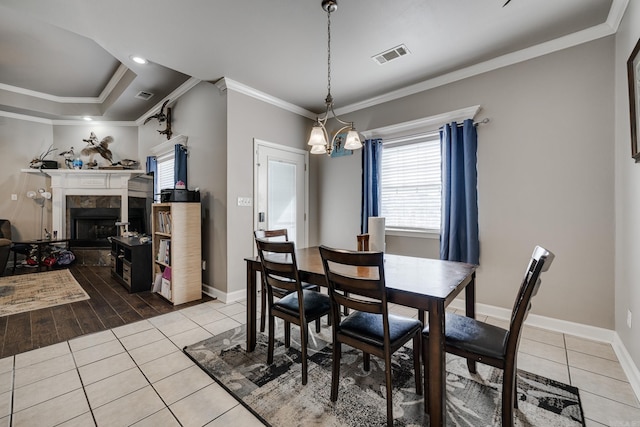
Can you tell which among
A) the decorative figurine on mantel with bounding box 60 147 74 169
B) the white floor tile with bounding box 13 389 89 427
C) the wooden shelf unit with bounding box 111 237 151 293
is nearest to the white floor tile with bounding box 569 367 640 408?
the white floor tile with bounding box 13 389 89 427

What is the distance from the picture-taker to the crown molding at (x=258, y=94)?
3.39m

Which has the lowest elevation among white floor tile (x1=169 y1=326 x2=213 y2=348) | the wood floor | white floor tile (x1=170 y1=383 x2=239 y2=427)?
white floor tile (x1=170 y1=383 x2=239 y2=427)

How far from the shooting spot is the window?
3.37 m

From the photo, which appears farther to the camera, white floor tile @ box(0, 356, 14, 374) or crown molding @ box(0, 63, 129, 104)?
crown molding @ box(0, 63, 129, 104)

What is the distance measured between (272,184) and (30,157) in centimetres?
545

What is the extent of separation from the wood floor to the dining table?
5.52ft

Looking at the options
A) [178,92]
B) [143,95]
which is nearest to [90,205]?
[143,95]

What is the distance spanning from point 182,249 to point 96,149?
4360mm

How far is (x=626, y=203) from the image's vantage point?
2102 mm

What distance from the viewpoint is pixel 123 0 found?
6.98ft

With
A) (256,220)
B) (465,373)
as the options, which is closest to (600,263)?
(465,373)

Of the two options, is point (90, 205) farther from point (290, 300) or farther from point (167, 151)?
point (290, 300)

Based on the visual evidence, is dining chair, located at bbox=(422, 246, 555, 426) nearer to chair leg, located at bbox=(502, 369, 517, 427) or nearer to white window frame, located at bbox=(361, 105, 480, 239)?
chair leg, located at bbox=(502, 369, 517, 427)

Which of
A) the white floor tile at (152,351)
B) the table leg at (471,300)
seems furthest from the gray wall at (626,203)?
the white floor tile at (152,351)
